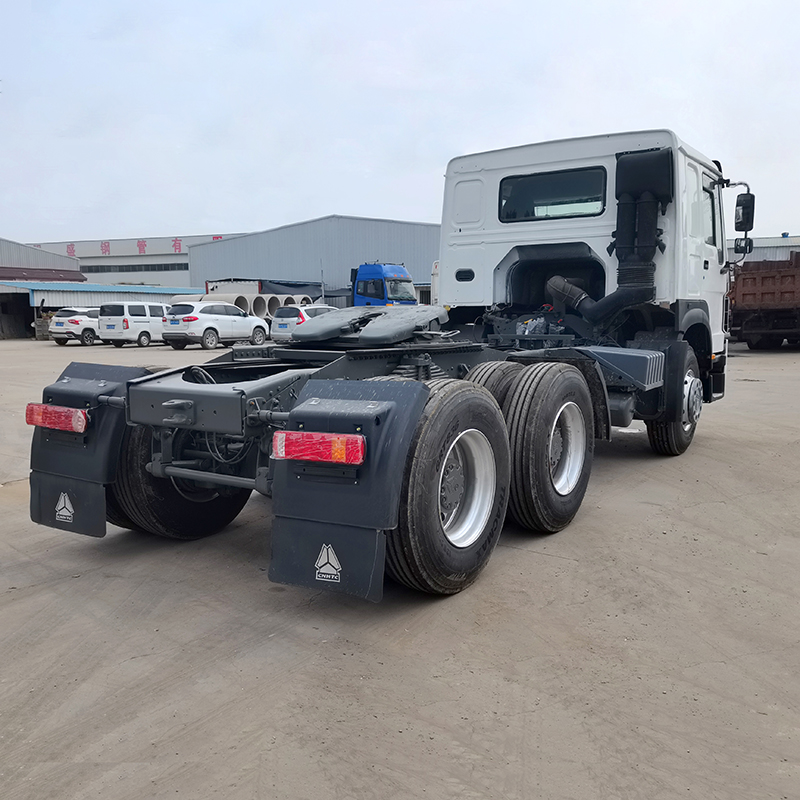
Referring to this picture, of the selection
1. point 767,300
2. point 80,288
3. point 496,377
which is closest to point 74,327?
point 80,288

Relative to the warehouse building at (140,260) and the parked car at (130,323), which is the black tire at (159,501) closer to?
the parked car at (130,323)

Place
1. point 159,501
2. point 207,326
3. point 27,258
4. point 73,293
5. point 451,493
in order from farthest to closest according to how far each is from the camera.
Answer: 1. point 27,258
2. point 73,293
3. point 207,326
4. point 159,501
5. point 451,493

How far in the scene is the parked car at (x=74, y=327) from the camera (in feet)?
91.8

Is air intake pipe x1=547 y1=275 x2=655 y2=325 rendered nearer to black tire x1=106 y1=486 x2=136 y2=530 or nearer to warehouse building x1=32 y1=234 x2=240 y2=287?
black tire x1=106 y1=486 x2=136 y2=530

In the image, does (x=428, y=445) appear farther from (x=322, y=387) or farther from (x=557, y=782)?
(x=557, y=782)

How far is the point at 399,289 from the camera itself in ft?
89.9

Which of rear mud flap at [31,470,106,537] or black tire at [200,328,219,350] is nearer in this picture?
rear mud flap at [31,470,106,537]

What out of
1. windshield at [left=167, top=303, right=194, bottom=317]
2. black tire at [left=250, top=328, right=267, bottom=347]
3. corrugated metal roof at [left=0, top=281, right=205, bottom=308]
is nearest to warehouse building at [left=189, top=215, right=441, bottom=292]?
corrugated metal roof at [left=0, top=281, right=205, bottom=308]

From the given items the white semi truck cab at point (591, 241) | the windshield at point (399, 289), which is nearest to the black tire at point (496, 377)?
the white semi truck cab at point (591, 241)

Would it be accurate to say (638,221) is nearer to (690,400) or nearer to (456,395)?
(690,400)

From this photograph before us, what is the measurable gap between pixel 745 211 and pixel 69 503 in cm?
671

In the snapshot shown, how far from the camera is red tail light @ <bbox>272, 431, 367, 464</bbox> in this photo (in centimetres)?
334

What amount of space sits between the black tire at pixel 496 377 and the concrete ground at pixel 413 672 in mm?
926

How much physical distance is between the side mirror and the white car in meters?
18.3
